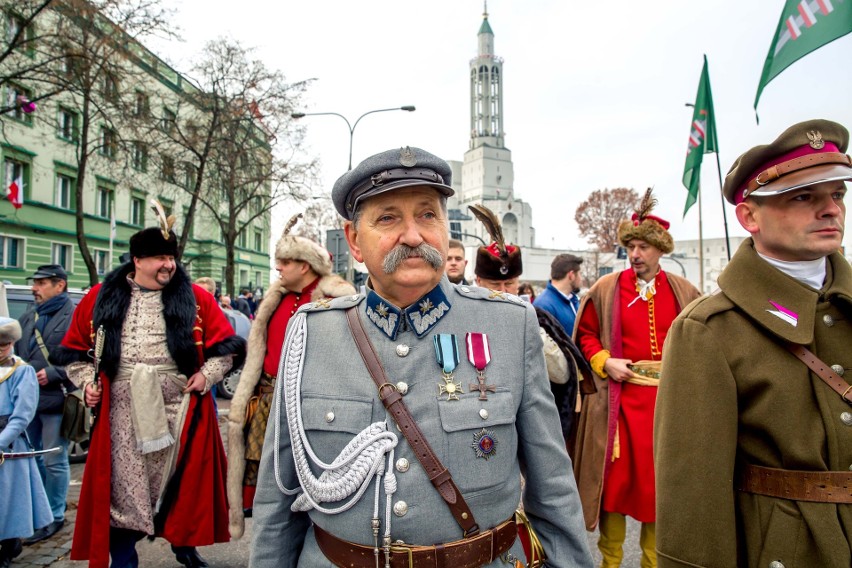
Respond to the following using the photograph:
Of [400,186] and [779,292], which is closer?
[400,186]

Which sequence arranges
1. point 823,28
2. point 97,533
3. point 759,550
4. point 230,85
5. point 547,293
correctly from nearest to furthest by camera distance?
point 759,550
point 823,28
point 97,533
point 547,293
point 230,85

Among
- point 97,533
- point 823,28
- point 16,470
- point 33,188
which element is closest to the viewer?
point 823,28

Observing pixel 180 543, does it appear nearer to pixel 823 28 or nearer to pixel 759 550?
pixel 759 550

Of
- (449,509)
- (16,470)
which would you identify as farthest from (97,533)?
(449,509)

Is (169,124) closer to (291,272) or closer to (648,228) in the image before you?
(291,272)

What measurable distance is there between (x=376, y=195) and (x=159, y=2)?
→ 55.3ft

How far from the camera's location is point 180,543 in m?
3.67

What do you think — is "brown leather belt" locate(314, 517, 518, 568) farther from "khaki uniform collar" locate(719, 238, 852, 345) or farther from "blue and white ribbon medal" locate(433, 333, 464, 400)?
"khaki uniform collar" locate(719, 238, 852, 345)

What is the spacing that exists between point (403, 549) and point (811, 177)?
68.0 inches

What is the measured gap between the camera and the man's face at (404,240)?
1.81m

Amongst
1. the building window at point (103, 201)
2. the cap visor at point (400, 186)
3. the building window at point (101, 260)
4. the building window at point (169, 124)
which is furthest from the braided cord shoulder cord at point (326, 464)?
the building window at point (101, 260)

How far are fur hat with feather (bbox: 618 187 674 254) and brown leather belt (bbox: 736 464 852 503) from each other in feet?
8.09

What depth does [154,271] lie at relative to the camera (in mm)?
3859

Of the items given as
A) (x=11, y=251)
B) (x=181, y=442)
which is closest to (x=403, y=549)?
(x=181, y=442)
